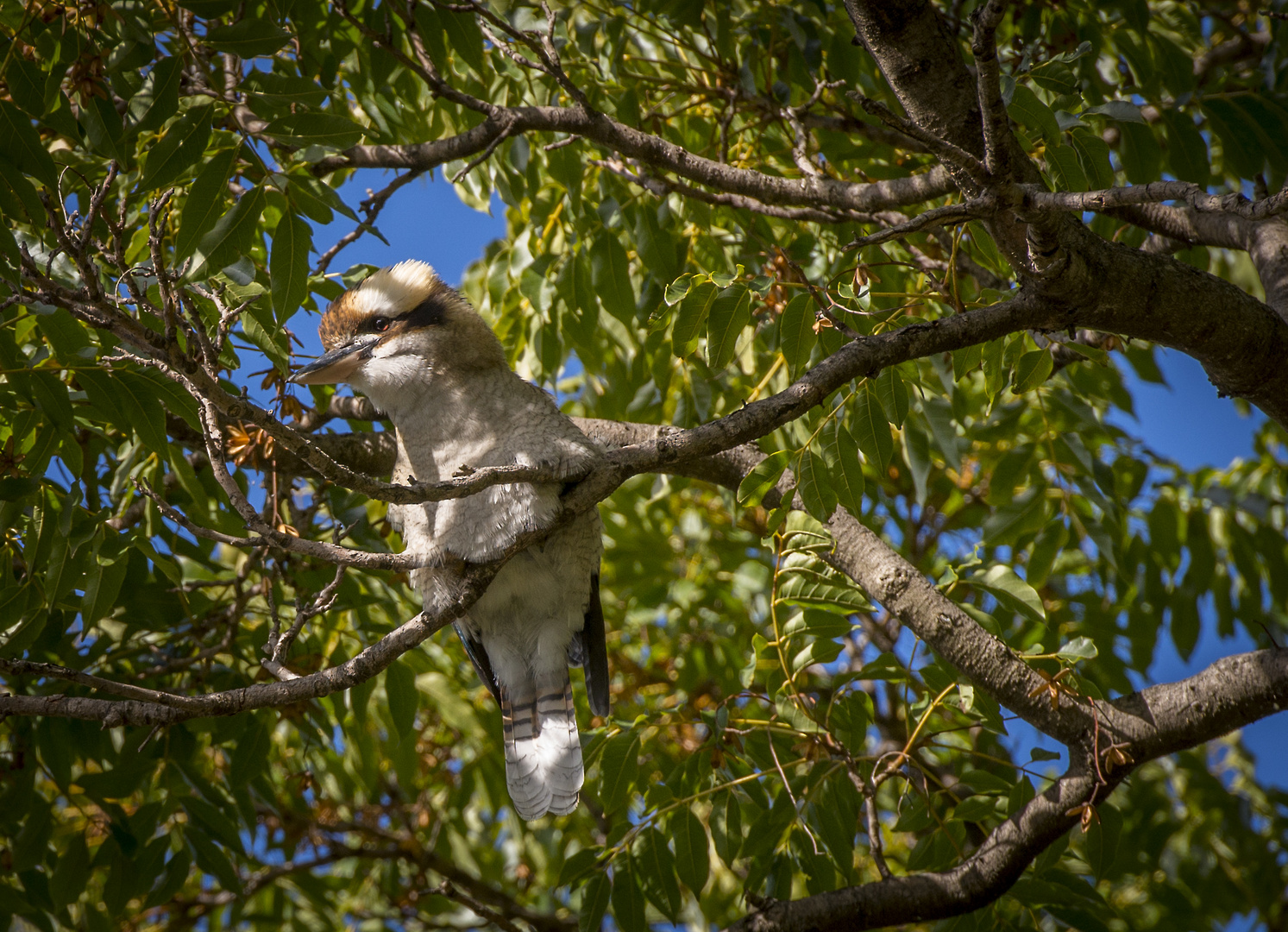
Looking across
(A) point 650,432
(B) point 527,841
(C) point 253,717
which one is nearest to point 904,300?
(A) point 650,432

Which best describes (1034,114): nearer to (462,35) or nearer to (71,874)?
(462,35)

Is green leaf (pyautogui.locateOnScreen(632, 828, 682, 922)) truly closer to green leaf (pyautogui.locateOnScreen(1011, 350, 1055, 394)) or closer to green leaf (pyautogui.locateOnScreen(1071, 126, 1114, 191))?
green leaf (pyautogui.locateOnScreen(1011, 350, 1055, 394))

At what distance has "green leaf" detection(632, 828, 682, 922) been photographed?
2627 mm

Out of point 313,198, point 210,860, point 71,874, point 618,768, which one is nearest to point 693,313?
point 313,198

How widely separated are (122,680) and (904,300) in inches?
100

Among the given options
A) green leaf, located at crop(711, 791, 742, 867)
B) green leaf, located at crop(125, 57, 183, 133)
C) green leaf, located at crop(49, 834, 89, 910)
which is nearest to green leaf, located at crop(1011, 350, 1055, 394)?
green leaf, located at crop(711, 791, 742, 867)

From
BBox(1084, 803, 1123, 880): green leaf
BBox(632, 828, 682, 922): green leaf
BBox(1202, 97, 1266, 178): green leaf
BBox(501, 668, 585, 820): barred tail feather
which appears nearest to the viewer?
BBox(1084, 803, 1123, 880): green leaf

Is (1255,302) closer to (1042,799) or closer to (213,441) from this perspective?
(1042,799)

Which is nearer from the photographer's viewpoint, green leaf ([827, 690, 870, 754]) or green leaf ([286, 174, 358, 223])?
green leaf ([286, 174, 358, 223])

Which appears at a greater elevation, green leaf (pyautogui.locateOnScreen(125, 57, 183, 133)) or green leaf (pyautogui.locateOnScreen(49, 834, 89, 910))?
green leaf (pyautogui.locateOnScreen(125, 57, 183, 133))

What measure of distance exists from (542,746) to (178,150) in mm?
1901

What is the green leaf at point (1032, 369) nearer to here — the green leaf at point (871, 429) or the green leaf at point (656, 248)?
the green leaf at point (871, 429)

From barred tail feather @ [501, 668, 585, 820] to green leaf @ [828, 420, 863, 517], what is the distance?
1.12 meters

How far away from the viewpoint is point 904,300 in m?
3.14
